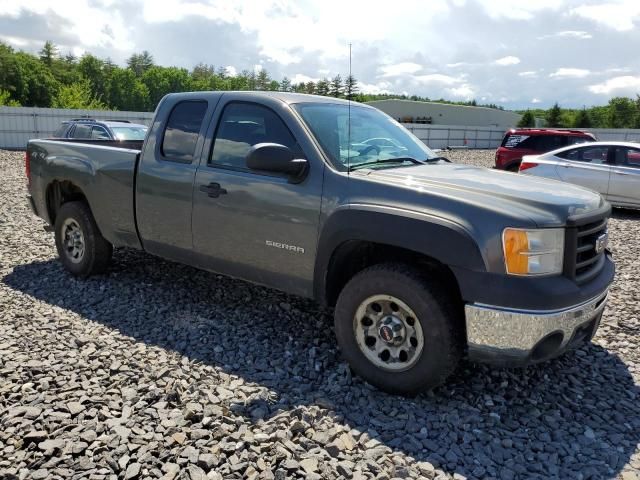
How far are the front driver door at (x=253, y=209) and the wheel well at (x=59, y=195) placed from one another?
2.15 metres

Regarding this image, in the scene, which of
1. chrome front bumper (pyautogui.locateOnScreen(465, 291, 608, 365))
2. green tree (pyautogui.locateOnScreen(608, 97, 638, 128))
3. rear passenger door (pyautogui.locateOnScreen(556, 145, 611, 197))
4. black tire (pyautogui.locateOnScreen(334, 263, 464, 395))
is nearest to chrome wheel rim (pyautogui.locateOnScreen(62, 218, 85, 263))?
black tire (pyautogui.locateOnScreen(334, 263, 464, 395))

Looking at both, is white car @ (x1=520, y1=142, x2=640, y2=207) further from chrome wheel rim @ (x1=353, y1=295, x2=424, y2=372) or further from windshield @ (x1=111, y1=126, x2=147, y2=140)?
windshield @ (x1=111, y1=126, x2=147, y2=140)

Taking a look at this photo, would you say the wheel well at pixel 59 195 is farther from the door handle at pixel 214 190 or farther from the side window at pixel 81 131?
the side window at pixel 81 131

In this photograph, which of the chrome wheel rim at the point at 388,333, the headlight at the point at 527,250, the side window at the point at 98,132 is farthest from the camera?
the side window at the point at 98,132

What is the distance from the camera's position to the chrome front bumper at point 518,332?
9.98 ft

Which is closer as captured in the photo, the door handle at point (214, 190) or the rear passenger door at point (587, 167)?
the door handle at point (214, 190)

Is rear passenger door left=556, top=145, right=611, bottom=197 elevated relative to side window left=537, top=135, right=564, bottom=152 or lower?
lower

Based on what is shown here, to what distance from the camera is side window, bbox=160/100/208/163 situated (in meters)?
4.57

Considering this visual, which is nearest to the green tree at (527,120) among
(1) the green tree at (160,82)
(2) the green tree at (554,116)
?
(2) the green tree at (554,116)

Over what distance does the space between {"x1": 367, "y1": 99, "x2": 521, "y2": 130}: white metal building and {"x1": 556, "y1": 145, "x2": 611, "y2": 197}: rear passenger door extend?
192ft

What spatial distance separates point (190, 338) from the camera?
14.2 ft

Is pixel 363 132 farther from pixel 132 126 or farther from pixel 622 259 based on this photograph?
pixel 132 126

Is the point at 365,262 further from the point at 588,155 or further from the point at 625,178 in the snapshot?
the point at 588,155

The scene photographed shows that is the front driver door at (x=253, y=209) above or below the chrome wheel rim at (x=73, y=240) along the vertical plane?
above
